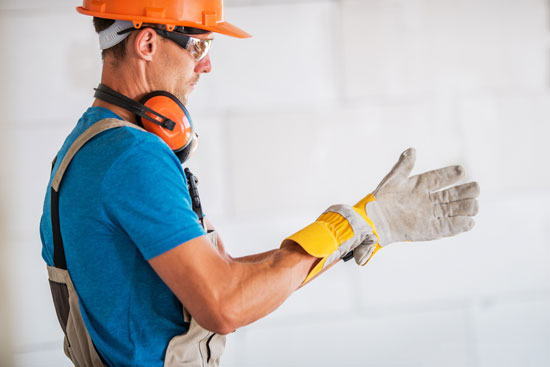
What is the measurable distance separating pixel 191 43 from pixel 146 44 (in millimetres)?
118

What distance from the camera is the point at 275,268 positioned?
3.54ft

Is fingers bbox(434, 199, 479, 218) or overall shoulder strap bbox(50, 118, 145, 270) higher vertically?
overall shoulder strap bbox(50, 118, 145, 270)

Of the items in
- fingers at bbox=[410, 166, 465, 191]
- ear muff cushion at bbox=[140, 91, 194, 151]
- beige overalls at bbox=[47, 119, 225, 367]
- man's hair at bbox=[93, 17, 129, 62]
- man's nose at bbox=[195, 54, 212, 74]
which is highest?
man's hair at bbox=[93, 17, 129, 62]

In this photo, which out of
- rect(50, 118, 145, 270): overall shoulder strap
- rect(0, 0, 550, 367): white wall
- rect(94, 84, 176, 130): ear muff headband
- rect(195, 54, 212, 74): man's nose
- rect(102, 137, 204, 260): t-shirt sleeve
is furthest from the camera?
rect(0, 0, 550, 367): white wall

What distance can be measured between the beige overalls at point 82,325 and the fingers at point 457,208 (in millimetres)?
677

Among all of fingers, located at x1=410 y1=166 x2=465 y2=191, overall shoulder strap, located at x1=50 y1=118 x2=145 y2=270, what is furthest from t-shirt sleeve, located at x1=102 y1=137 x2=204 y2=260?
fingers, located at x1=410 y1=166 x2=465 y2=191

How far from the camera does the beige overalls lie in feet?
3.56

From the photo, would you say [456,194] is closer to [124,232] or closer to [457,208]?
[457,208]

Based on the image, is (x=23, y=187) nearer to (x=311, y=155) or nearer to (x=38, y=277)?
(x=38, y=277)

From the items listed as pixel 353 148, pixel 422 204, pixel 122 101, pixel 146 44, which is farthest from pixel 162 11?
pixel 353 148

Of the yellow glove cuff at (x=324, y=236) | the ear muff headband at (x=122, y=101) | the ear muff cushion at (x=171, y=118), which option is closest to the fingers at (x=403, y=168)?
the yellow glove cuff at (x=324, y=236)

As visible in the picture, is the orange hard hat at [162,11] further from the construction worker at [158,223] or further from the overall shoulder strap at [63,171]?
the overall shoulder strap at [63,171]

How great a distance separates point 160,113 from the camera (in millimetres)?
1248

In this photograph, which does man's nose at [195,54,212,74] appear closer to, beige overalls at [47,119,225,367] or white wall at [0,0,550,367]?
beige overalls at [47,119,225,367]
